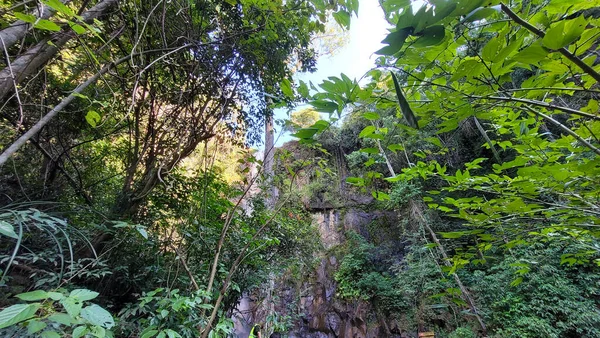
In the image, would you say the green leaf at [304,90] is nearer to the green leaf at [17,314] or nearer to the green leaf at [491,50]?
Answer: the green leaf at [491,50]

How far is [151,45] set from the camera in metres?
2.06

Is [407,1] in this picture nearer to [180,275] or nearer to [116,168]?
[180,275]

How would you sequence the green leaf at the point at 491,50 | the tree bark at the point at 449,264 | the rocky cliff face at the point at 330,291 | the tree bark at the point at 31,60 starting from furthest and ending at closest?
the rocky cliff face at the point at 330,291 → the tree bark at the point at 449,264 → the tree bark at the point at 31,60 → the green leaf at the point at 491,50

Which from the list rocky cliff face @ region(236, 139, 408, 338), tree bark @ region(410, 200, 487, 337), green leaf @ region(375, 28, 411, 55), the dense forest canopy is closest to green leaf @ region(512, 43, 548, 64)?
the dense forest canopy

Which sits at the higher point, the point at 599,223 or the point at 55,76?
the point at 55,76

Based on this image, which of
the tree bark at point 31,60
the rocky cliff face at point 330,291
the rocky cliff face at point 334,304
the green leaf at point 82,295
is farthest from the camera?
the rocky cliff face at point 334,304

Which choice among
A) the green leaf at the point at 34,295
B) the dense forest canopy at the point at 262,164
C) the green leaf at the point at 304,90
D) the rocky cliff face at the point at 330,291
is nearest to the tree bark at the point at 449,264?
the dense forest canopy at the point at 262,164

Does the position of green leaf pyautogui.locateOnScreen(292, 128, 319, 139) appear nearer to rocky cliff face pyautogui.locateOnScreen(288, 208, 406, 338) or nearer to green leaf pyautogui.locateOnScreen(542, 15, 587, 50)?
green leaf pyautogui.locateOnScreen(542, 15, 587, 50)

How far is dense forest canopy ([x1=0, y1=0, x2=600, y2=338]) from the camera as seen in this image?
56 centimetres

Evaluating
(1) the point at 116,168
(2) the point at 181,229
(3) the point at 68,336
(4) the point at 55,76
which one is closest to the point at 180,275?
(2) the point at 181,229

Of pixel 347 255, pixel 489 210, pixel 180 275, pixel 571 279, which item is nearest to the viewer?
pixel 489 210

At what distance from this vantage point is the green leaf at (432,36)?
14.2 inches

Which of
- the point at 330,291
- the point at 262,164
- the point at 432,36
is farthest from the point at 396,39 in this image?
the point at 330,291

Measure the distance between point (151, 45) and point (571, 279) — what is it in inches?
242
